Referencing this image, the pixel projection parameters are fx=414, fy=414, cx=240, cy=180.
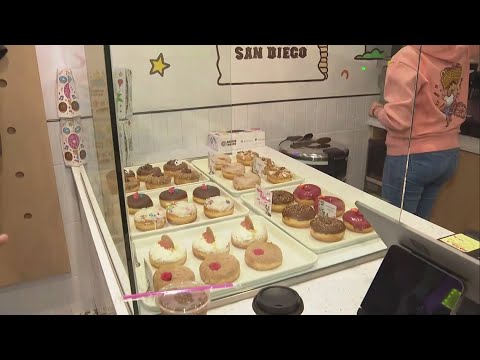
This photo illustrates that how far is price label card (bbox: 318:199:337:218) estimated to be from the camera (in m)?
1.41

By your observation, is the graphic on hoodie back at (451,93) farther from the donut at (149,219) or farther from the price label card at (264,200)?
the donut at (149,219)

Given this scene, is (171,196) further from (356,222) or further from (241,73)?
(241,73)

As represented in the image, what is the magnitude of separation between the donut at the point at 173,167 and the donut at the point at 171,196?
0.63 feet

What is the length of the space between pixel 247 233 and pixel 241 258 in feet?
0.33

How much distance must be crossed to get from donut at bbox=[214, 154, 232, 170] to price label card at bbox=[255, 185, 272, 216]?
0.39 metres

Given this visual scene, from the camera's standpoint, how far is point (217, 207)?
1.44 meters

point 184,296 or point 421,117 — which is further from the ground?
point 421,117

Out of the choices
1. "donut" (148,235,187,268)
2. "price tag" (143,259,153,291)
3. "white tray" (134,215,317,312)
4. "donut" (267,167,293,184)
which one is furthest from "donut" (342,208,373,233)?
"price tag" (143,259,153,291)

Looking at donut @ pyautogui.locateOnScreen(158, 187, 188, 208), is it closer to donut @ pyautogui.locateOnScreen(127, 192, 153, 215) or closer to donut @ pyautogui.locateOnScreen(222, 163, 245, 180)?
donut @ pyautogui.locateOnScreen(127, 192, 153, 215)

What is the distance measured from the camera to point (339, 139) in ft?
6.63

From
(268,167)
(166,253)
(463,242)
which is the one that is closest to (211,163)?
(268,167)
